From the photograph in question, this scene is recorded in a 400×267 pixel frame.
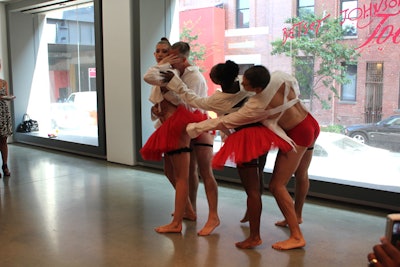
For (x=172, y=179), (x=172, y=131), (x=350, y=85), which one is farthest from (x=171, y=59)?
(x=350, y=85)

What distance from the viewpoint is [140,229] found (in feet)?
11.3

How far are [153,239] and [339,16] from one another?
8.86ft

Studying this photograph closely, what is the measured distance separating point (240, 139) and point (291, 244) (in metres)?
0.84

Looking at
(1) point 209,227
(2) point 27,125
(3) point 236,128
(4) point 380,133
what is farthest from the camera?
(2) point 27,125

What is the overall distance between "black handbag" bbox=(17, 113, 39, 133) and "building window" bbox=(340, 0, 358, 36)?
19.6ft

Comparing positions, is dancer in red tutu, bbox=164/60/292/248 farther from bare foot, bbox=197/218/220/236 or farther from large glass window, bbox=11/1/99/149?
large glass window, bbox=11/1/99/149

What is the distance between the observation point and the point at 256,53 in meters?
4.77

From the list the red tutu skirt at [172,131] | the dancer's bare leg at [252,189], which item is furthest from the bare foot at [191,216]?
the dancer's bare leg at [252,189]

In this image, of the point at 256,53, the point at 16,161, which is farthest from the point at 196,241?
Result: the point at 16,161

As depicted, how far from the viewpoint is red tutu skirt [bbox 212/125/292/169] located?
2.77m

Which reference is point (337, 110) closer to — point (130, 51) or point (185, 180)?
point (185, 180)

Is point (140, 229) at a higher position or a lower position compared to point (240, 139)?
lower

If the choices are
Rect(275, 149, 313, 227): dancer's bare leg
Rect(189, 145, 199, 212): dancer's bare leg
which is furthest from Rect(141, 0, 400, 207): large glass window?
Rect(275, 149, 313, 227): dancer's bare leg

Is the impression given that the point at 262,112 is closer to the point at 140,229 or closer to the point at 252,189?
the point at 252,189
